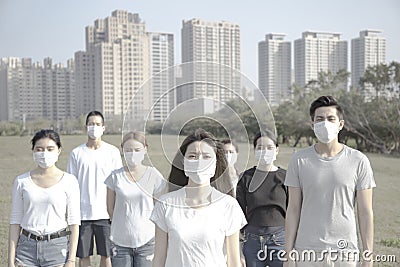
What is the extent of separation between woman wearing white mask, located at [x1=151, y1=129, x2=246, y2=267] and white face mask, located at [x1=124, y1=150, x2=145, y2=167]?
0.41 m

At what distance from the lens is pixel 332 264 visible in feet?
8.37

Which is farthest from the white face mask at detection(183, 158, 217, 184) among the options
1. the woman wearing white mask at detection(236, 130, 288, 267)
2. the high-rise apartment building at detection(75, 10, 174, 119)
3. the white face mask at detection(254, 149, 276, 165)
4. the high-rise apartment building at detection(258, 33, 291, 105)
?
the high-rise apartment building at detection(258, 33, 291, 105)

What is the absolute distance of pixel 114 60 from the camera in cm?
2111

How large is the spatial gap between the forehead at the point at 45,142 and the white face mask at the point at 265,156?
3.61 feet

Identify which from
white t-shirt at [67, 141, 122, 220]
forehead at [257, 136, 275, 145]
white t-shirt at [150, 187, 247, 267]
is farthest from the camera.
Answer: white t-shirt at [67, 141, 122, 220]

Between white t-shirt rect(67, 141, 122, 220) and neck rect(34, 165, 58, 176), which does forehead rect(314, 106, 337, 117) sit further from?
white t-shirt rect(67, 141, 122, 220)

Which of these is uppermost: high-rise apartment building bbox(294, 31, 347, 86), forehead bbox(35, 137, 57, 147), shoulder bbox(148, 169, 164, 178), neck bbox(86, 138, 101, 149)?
high-rise apartment building bbox(294, 31, 347, 86)

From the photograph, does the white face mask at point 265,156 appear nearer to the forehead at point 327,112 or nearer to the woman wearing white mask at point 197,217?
the forehead at point 327,112

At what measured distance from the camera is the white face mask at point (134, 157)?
2.63m

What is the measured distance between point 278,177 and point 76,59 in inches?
765

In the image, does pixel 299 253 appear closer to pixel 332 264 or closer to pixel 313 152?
pixel 332 264

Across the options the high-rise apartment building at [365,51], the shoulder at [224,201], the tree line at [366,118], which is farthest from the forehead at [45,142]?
the high-rise apartment building at [365,51]

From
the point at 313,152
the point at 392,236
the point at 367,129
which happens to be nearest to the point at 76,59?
the point at 367,129

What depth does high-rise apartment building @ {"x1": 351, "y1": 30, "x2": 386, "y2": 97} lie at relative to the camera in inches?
919
